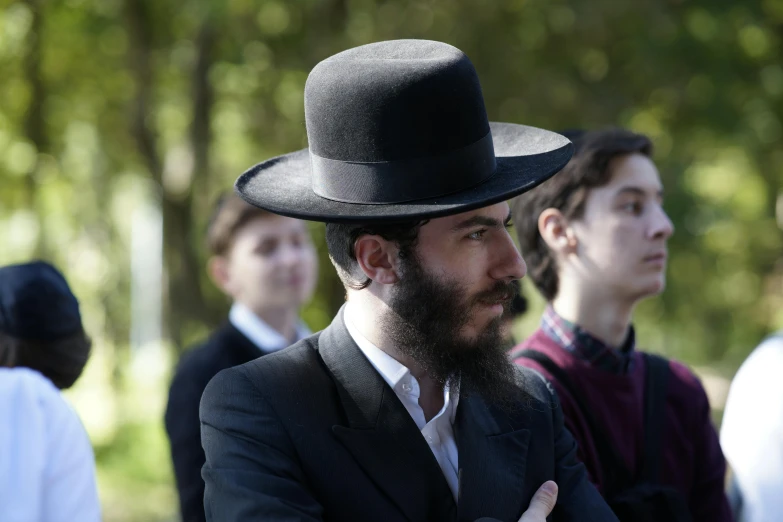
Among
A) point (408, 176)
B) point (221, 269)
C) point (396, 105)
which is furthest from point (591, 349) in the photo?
point (221, 269)

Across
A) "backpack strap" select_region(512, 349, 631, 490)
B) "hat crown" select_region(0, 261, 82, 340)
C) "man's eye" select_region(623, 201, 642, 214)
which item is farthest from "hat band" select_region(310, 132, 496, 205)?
"hat crown" select_region(0, 261, 82, 340)

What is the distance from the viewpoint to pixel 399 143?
246cm

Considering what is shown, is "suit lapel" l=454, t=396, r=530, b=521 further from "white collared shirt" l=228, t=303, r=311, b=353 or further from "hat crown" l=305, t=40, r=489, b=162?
"white collared shirt" l=228, t=303, r=311, b=353

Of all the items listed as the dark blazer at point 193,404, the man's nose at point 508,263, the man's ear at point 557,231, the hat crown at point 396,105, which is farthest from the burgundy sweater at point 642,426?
the dark blazer at point 193,404

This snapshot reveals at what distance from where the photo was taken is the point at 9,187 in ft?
47.6

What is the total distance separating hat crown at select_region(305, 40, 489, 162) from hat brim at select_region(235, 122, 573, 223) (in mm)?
128

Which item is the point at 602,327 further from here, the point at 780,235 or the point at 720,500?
the point at 780,235

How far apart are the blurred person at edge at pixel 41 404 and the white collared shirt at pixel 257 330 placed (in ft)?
3.95

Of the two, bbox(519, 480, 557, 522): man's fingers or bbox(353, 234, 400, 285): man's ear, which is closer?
bbox(519, 480, 557, 522): man's fingers

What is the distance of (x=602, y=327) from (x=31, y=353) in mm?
1996

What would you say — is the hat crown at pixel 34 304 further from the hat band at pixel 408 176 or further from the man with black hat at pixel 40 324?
the hat band at pixel 408 176

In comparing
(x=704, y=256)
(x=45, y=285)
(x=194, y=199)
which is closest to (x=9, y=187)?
(x=194, y=199)

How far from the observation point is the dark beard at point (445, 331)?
258 centimetres

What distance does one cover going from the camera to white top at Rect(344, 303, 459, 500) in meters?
2.61
